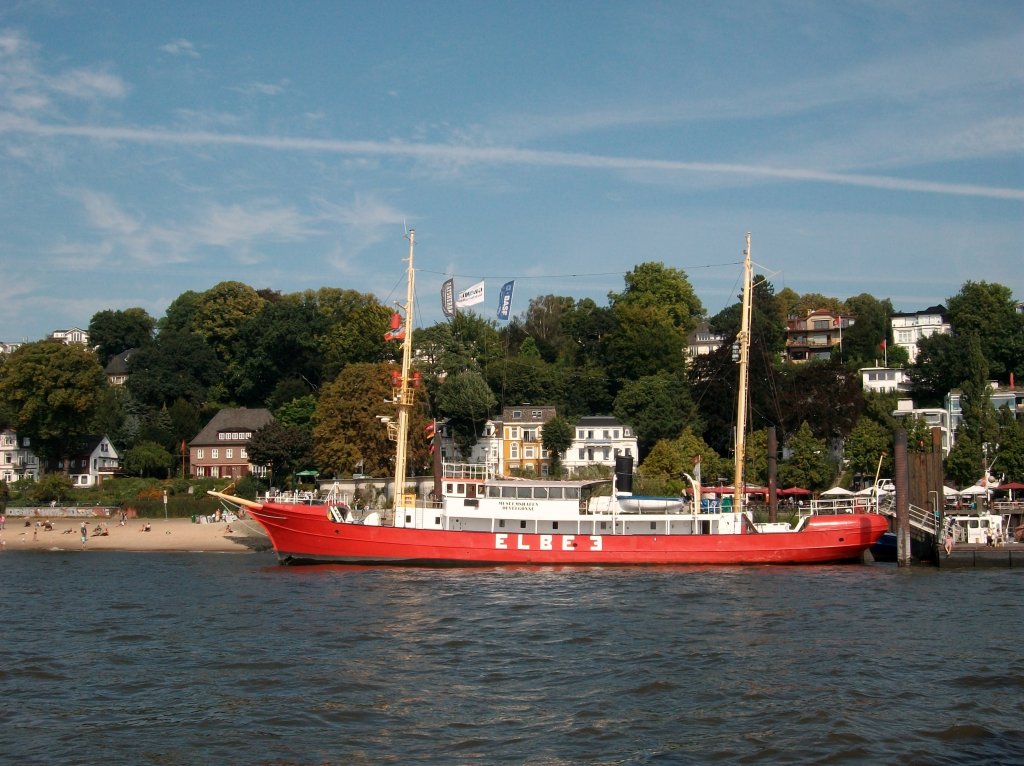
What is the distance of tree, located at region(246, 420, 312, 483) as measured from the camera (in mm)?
75562

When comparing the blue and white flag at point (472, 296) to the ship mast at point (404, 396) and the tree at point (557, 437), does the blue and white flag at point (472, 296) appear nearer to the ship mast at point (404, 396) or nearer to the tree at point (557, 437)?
the ship mast at point (404, 396)

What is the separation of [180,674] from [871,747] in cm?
1626

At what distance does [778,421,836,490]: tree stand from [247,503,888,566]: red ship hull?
67.6 feet

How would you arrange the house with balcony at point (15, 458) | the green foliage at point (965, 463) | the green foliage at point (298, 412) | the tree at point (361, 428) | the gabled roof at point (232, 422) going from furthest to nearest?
the gabled roof at point (232, 422), the house with balcony at point (15, 458), the green foliage at point (298, 412), the tree at point (361, 428), the green foliage at point (965, 463)

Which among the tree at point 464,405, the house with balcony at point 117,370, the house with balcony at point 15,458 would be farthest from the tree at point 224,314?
the tree at point 464,405

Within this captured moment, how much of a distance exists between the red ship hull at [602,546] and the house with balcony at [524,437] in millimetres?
40075

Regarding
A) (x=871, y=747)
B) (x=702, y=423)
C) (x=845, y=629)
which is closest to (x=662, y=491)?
(x=702, y=423)

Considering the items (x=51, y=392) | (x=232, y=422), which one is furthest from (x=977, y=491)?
(x=51, y=392)

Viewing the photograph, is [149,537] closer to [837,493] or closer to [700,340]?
[837,493]

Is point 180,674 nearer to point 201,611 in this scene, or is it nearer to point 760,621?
point 201,611

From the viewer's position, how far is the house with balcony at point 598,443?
8344 centimetres

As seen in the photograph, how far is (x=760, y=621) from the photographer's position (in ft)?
104

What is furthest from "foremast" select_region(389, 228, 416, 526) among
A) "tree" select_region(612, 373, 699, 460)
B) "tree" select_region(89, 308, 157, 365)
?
"tree" select_region(89, 308, 157, 365)

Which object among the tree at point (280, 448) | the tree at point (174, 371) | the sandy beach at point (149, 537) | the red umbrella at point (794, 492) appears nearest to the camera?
the sandy beach at point (149, 537)
